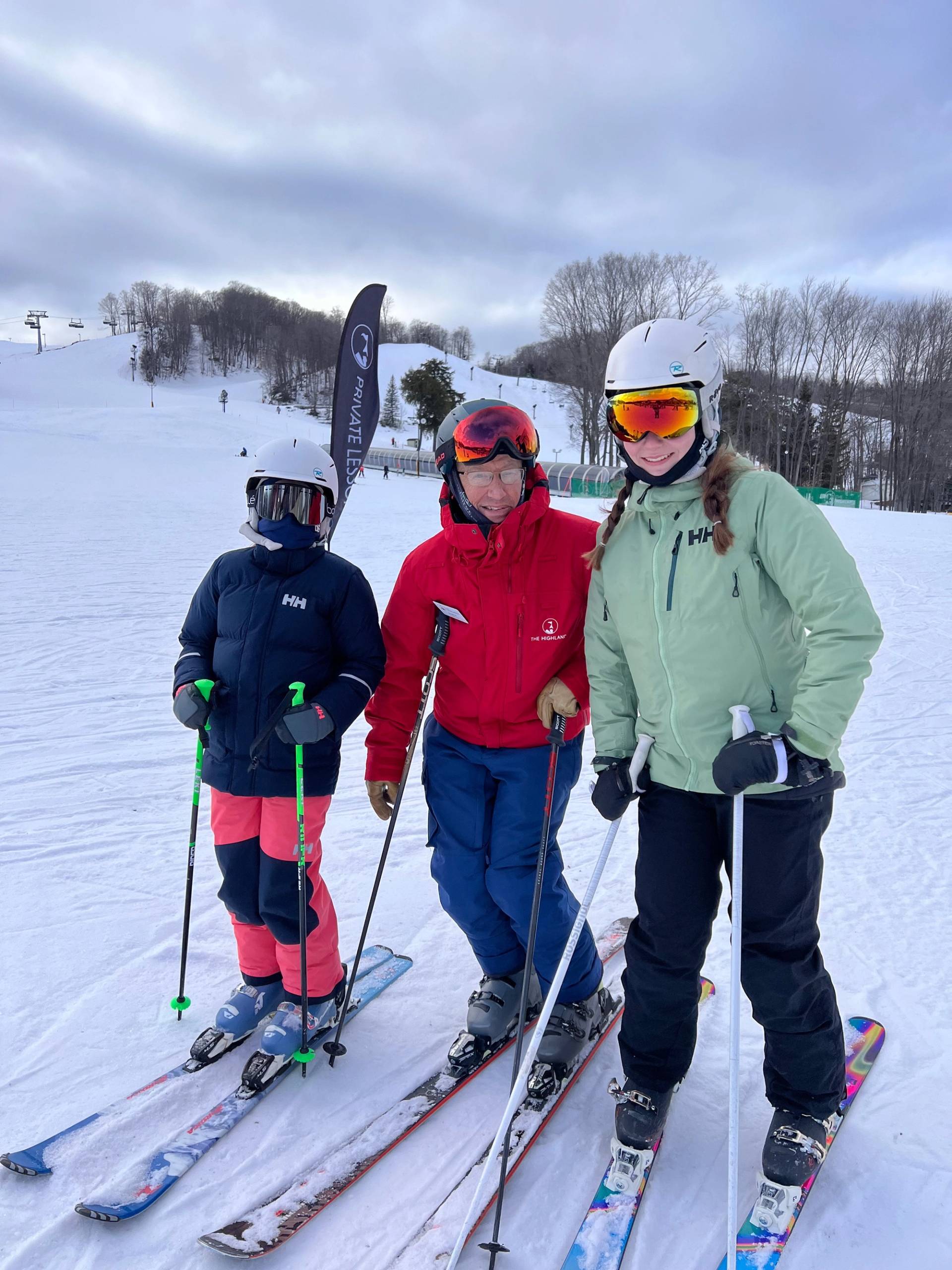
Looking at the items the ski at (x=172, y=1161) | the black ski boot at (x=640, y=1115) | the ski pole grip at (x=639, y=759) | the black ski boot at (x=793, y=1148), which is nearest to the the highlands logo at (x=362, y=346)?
→ the ski pole grip at (x=639, y=759)

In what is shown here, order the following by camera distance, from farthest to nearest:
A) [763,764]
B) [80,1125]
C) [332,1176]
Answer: [80,1125] < [332,1176] < [763,764]

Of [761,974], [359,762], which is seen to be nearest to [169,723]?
[359,762]

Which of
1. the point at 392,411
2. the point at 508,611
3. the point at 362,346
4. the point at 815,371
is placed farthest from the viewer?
the point at 392,411

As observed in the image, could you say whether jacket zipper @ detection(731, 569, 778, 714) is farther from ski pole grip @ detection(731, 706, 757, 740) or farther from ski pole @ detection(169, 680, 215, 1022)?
ski pole @ detection(169, 680, 215, 1022)

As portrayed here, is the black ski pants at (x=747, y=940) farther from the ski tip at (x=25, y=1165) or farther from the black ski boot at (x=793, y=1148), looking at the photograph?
the ski tip at (x=25, y=1165)

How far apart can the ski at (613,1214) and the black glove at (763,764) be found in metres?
1.14

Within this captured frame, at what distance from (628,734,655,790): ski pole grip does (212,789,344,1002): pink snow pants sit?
40.3 inches

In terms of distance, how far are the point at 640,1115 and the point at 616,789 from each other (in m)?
0.94

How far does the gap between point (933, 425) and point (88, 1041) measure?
47799 millimetres

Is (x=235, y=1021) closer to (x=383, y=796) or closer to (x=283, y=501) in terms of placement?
(x=383, y=796)

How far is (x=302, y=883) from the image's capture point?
7.92 ft

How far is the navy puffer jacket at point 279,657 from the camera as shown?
2484 mm

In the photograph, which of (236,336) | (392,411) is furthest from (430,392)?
(236,336)

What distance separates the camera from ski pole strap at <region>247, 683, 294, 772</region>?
241cm
